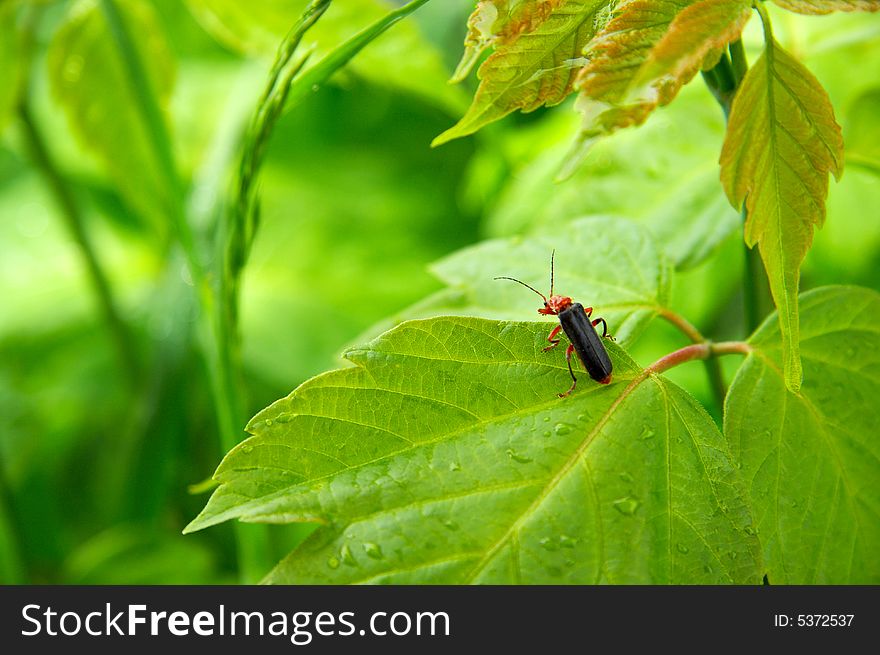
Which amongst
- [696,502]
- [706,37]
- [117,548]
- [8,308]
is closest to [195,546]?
[117,548]

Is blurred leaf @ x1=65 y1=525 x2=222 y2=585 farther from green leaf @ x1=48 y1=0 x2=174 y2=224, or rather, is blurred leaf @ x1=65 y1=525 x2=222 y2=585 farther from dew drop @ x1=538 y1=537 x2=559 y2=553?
dew drop @ x1=538 y1=537 x2=559 y2=553

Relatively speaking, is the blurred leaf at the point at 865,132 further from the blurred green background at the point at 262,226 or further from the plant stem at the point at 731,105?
the plant stem at the point at 731,105

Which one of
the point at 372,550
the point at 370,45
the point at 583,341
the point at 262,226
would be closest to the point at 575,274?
the point at 583,341

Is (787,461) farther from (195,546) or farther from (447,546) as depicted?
(195,546)

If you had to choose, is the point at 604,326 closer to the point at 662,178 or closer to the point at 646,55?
the point at 646,55

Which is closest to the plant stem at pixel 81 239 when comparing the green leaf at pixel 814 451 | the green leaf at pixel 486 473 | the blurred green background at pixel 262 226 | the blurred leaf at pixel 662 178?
the blurred green background at pixel 262 226

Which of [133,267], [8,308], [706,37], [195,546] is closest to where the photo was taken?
[706,37]
